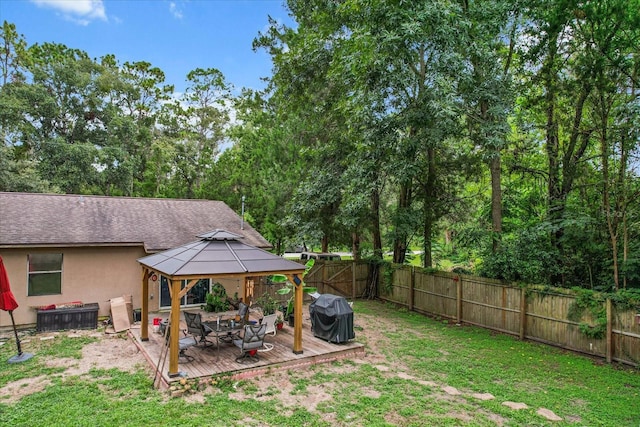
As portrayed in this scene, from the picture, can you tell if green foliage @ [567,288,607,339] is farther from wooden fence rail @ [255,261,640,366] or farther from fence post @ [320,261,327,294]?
fence post @ [320,261,327,294]

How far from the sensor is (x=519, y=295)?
10.3m

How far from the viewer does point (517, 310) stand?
10375mm

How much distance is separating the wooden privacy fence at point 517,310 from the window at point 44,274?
11.3m

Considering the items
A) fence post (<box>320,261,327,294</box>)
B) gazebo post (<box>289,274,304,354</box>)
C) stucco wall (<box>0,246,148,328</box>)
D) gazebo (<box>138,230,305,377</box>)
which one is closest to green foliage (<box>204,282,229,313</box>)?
stucco wall (<box>0,246,148,328</box>)

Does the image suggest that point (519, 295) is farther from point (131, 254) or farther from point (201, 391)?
point (131, 254)

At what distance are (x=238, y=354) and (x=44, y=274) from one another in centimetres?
670

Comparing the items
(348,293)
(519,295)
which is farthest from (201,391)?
(348,293)

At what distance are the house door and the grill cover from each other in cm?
461

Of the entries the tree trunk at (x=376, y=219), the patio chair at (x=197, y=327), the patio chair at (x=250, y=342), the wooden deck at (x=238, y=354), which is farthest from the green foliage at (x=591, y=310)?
the patio chair at (x=197, y=327)

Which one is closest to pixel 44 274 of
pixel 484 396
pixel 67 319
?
pixel 67 319

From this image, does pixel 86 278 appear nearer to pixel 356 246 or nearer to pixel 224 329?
pixel 224 329

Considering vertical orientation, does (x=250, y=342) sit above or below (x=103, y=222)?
below

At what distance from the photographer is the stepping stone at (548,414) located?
5801 mm

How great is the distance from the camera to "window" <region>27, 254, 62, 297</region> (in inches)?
421
